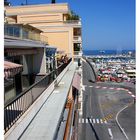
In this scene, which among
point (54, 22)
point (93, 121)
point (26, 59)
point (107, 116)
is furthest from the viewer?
point (107, 116)

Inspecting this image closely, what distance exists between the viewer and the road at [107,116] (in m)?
29.4

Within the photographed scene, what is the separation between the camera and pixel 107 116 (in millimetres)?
37875

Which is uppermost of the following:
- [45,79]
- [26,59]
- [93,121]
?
[26,59]

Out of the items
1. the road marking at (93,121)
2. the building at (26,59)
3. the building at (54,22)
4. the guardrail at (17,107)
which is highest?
the building at (54,22)

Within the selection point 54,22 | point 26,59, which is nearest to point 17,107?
point 26,59

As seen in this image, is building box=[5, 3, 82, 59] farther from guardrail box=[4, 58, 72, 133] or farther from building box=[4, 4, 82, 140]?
guardrail box=[4, 58, 72, 133]

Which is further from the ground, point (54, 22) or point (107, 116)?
point (54, 22)

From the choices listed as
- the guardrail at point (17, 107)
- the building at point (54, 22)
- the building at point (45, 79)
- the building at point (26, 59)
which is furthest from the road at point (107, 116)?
the guardrail at point (17, 107)

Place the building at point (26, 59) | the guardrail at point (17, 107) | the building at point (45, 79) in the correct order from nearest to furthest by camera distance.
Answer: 1. the guardrail at point (17, 107)
2. the building at point (45, 79)
3. the building at point (26, 59)

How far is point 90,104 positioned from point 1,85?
43.2 m

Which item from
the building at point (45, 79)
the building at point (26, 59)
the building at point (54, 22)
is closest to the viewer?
the building at point (45, 79)

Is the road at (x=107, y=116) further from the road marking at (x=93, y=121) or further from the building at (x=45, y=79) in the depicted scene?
the building at (x=45, y=79)

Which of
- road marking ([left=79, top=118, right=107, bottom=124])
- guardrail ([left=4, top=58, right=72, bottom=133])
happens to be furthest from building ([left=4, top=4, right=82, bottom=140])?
road marking ([left=79, top=118, right=107, bottom=124])

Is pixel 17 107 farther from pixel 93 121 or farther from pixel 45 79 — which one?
pixel 93 121
